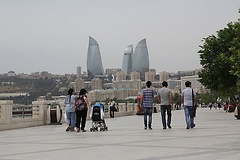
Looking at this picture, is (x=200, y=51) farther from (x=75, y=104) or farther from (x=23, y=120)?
(x=75, y=104)

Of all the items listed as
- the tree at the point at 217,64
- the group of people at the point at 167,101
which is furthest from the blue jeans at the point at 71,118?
the tree at the point at 217,64

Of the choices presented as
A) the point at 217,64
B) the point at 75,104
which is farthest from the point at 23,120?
the point at 217,64

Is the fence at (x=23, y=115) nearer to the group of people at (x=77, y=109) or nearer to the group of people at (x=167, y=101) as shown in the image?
the group of people at (x=77, y=109)

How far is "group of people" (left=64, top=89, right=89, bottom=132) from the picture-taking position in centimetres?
1523

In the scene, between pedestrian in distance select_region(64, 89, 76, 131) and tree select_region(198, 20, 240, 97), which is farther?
tree select_region(198, 20, 240, 97)

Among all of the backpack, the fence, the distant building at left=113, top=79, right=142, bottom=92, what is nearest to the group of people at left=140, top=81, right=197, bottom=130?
the backpack

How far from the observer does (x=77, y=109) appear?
15250mm

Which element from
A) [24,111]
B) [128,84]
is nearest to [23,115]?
[24,111]

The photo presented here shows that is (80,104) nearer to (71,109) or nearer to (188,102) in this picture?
(71,109)

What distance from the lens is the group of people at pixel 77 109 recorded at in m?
15.2

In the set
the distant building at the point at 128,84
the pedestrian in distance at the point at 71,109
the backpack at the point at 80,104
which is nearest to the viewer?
the backpack at the point at 80,104

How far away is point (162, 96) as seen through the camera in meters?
14.7

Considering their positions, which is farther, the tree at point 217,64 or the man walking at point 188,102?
the tree at point 217,64

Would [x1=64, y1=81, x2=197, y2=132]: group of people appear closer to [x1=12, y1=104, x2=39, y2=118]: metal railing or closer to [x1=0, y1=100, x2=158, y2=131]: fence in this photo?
[x1=0, y1=100, x2=158, y2=131]: fence
